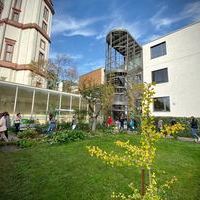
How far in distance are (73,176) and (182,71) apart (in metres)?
19.1

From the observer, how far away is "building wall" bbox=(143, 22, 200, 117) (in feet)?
63.0

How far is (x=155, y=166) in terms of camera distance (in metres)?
6.68

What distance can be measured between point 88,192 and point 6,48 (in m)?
29.7

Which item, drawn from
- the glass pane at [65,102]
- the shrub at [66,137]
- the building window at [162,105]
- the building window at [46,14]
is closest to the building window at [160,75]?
the building window at [162,105]

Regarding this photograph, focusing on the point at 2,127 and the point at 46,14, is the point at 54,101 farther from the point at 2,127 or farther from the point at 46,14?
the point at 46,14

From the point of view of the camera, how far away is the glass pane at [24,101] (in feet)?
62.9

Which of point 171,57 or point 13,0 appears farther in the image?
point 13,0

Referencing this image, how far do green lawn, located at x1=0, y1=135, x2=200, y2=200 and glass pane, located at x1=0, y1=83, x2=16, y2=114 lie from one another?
39.8 ft

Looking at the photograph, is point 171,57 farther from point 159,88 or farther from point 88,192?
point 88,192

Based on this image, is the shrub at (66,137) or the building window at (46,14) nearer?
the shrub at (66,137)

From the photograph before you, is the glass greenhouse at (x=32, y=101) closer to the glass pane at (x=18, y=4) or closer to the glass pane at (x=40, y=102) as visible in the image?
the glass pane at (x=40, y=102)

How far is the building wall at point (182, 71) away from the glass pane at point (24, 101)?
1546cm

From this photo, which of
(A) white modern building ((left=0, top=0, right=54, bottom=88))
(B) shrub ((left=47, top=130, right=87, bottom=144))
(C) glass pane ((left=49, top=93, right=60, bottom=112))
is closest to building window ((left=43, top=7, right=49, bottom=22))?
(A) white modern building ((left=0, top=0, right=54, bottom=88))

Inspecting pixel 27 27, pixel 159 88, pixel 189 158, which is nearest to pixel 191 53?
pixel 159 88
